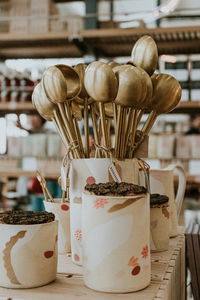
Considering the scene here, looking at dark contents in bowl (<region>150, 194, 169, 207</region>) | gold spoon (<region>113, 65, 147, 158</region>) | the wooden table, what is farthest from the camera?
dark contents in bowl (<region>150, 194, 169, 207</region>)

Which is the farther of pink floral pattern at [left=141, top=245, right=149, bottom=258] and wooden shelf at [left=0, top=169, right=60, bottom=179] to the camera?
wooden shelf at [left=0, top=169, right=60, bottom=179]

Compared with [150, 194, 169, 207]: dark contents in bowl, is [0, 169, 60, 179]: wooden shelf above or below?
below

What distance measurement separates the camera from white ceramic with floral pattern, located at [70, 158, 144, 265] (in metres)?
0.64

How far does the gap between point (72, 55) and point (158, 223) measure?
2261 millimetres

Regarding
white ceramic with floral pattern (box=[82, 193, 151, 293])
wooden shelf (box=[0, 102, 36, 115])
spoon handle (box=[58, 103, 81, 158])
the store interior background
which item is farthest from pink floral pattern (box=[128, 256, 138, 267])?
wooden shelf (box=[0, 102, 36, 115])

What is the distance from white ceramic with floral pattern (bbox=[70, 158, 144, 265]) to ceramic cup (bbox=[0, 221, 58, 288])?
4.2 inches

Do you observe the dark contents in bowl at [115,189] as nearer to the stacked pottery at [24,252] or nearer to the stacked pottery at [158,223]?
the stacked pottery at [24,252]

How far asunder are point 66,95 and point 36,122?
210cm

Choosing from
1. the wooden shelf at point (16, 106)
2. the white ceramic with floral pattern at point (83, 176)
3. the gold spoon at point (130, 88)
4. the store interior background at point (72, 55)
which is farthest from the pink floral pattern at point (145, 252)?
the wooden shelf at point (16, 106)

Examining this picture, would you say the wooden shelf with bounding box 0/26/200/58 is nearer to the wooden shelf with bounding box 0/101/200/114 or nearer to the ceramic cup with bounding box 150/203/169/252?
the wooden shelf with bounding box 0/101/200/114

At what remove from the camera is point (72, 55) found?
282 centimetres

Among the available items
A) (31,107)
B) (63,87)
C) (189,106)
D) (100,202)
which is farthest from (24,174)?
(100,202)

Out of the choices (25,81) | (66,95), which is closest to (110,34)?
(25,81)

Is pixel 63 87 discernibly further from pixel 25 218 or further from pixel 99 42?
pixel 99 42
